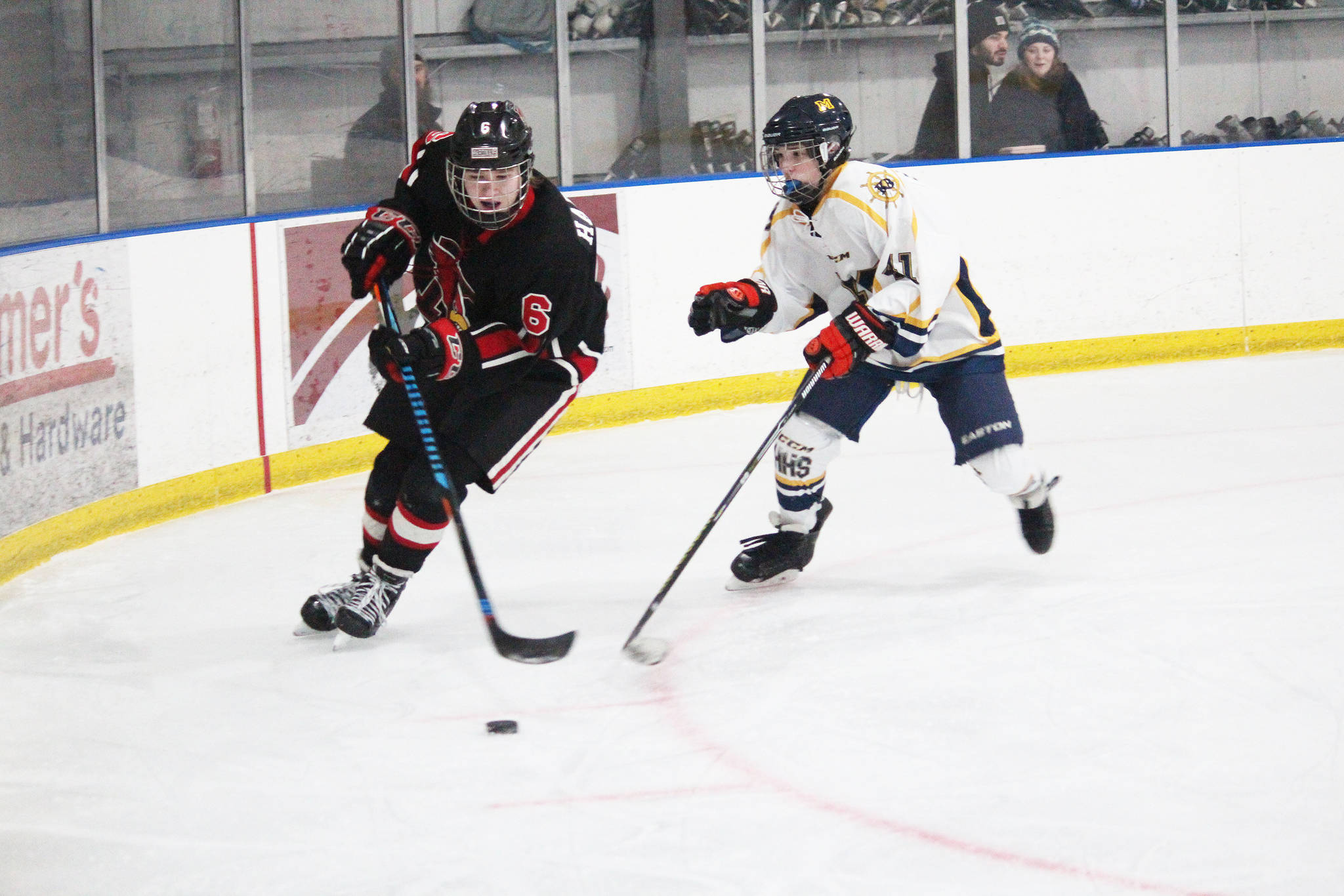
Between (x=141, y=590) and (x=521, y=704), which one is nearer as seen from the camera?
(x=521, y=704)

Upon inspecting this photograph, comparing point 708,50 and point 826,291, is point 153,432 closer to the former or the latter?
point 826,291

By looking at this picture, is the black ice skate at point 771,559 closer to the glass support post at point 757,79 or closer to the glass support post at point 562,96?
the glass support post at point 562,96

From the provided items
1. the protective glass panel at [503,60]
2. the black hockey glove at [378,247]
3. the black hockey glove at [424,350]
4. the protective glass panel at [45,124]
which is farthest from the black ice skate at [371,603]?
the protective glass panel at [503,60]

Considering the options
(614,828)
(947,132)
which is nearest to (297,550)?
(614,828)

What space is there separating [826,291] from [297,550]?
141cm

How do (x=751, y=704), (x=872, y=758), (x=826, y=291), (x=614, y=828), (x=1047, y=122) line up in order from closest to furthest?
(x=614, y=828) → (x=872, y=758) → (x=751, y=704) → (x=826, y=291) → (x=1047, y=122)

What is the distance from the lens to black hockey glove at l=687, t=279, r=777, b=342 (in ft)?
10.1

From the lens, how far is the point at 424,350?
2.72m

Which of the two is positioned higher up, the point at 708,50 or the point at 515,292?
the point at 708,50

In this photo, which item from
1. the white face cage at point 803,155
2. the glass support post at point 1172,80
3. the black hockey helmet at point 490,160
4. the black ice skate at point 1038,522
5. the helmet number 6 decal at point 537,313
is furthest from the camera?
the glass support post at point 1172,80

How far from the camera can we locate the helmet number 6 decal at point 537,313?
2793 millimetres

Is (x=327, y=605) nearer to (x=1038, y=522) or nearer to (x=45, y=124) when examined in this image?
(x=1038, y=522)

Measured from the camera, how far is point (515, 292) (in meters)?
2.82

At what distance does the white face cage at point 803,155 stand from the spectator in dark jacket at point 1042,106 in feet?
10.4
